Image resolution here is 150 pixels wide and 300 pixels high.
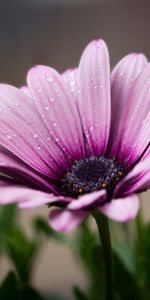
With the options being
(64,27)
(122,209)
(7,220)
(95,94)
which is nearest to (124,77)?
(95,94)

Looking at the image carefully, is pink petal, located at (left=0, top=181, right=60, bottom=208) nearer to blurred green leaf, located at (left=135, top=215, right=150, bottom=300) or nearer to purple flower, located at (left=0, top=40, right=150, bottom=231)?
purple flower, located at (left=0, top=40, right=150, bottom=231)

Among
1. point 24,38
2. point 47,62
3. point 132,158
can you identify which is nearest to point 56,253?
point 132,158

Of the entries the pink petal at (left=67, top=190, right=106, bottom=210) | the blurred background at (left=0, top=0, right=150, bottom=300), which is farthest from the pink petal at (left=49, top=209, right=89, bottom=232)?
the blurred background at (left=0, top=0, right=150, bottom=300)

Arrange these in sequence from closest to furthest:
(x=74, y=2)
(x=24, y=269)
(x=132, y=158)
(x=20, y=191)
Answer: (x=20, y=191) → (x=132, y=158) → (x=24, y=269) → (x=74, y=2)

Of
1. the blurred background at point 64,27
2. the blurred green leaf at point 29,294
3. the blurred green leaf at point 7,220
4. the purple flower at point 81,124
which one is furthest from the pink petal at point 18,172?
the blurred background at point 64,27

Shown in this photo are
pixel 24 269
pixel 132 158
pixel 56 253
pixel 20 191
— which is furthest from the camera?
pixel 56 253

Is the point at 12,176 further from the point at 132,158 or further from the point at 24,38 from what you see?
the point at 24,38

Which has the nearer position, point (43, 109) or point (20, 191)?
point (20, 191)
